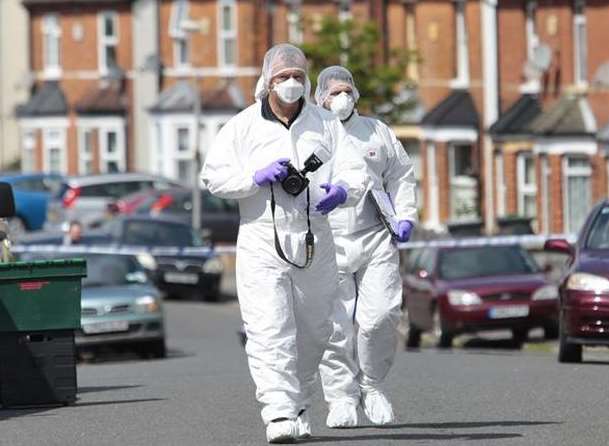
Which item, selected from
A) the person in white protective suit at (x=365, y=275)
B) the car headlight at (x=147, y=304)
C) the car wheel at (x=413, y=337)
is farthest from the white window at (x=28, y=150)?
the person in white protective suit at (x=365, y=275)

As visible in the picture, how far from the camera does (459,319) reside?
2756cm

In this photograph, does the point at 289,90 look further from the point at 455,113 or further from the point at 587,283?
the point at 455,113

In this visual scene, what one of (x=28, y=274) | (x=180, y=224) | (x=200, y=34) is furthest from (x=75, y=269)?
(x=200, y=34)

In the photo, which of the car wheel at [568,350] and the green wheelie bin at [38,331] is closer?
the green wheelie bin at [38,331]

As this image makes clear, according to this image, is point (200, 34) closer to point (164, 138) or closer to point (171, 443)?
point (164, 138)

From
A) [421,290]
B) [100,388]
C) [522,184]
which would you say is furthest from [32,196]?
[100,388]

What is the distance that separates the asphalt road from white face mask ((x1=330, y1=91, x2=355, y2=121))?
6.23 ft

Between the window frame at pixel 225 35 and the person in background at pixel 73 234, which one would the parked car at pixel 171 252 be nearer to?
the person in background at pixel 73 234

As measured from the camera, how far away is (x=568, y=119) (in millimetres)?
47312

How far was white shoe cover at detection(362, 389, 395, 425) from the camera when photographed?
43.5 ft

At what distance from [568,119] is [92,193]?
36.7ft

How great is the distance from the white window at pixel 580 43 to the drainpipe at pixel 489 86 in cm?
359

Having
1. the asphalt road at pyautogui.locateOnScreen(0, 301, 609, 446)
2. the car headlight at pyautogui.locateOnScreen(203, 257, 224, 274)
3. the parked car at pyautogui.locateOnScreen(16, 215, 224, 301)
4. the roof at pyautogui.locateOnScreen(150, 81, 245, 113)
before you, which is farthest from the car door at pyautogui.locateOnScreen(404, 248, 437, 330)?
the roof at pyautogui.locateOnScreen(150, 81, 245, 113)

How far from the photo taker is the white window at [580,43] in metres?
48.0
